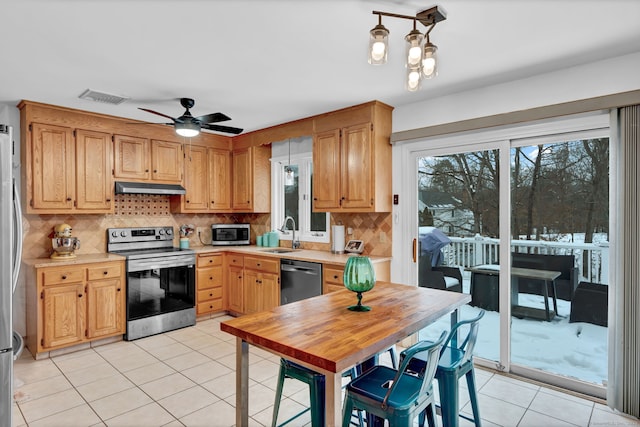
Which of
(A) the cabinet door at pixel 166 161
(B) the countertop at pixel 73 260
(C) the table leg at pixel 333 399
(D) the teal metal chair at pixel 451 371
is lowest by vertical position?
(D) the teal metal chair at pixel 451 371

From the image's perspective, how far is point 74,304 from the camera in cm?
371

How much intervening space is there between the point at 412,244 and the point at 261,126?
246cm

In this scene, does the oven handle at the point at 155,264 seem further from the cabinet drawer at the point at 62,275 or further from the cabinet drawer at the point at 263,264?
the cabinet drawer at the point at 263,264

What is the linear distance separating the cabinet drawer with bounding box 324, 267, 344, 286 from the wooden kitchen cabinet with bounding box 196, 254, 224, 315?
180cm

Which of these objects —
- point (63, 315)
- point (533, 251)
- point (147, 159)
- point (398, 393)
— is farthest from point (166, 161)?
point (533, 251)

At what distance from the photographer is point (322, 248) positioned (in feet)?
15.4

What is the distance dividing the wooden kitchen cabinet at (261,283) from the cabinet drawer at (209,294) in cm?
44

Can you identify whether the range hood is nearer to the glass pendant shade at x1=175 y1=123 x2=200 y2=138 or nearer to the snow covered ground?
the glass pendant shade at x1=175 y1=123 x2=200 y2=138

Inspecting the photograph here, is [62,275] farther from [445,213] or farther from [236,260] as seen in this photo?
[445,213]

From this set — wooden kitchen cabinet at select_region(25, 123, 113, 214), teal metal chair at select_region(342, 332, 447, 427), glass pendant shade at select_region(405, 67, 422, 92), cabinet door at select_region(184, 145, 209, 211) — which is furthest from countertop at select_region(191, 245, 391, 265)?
glass pendant shade at select_region(405, 67, 422, 92)

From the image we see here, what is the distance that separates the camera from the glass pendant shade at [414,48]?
1.62 m

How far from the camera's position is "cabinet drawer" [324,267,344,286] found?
3636 millimetres

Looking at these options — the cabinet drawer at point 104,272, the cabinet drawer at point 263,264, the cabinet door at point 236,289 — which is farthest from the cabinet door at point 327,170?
the cabinet drawer at point 104,272

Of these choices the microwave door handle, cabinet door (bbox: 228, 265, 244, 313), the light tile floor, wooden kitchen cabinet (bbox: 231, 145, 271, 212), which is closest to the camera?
the microwave door handle
